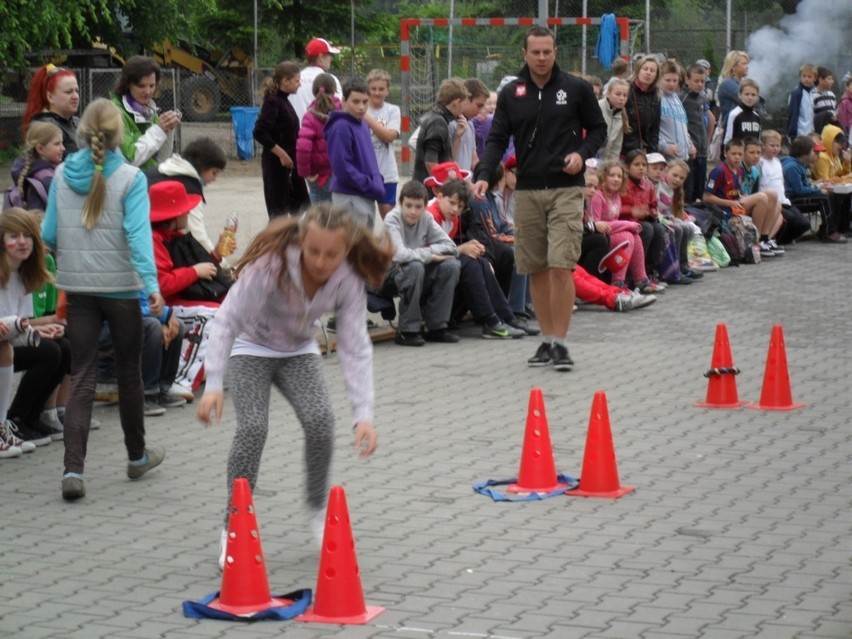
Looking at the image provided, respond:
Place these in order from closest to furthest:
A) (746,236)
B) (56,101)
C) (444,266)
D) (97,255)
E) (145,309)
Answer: (97,255) → (145,309) → (56,101) → (444,266) → (746,236)

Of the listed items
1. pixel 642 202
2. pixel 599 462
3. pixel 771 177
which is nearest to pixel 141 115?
pixel 599 462

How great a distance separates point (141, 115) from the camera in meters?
10.3

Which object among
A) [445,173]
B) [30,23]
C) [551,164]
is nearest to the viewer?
[551,164]

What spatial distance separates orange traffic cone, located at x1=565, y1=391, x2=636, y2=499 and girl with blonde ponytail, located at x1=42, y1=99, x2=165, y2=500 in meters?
2.24

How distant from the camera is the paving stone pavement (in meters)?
5.75

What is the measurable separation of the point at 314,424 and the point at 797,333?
7387 mm

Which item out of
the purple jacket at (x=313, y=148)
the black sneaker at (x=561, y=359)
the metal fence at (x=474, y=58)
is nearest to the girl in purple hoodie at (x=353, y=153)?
the purple jacket at (x=313, y=148)

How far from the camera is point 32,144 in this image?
942 centimetres

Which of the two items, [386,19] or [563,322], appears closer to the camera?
[563,322]

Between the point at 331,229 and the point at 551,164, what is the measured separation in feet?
16.7

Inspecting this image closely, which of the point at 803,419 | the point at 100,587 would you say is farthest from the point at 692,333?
the point at 100,587

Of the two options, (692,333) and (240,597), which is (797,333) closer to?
(692,333)

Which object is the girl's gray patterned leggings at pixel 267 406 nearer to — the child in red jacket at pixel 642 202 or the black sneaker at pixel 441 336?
the black sneaker at pixel 441 336

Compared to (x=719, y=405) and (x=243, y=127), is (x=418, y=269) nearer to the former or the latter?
(x=719, y=405)
